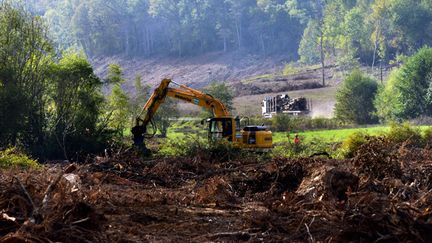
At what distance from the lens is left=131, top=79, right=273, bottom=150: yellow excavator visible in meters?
26.2

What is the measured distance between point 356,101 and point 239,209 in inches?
2243

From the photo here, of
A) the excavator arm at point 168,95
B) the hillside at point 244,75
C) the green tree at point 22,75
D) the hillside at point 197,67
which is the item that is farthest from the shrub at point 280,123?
the hillside at point 197,67

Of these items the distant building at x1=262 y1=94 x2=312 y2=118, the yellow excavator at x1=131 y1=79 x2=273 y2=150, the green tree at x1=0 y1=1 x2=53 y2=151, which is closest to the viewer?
the yellow excavator at x1=131 y1=79 x2=273 y2=150

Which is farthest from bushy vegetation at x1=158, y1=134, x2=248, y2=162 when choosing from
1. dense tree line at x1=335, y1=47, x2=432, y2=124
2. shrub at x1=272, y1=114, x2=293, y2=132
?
dense tree line at x1=335, y1=47, x2=432, y2=124

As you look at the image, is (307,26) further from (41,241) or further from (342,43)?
(41,241)

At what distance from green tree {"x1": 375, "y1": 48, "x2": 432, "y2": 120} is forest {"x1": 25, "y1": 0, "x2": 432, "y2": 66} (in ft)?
137

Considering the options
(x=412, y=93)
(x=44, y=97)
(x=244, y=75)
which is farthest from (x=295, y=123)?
(x=244, y=75)

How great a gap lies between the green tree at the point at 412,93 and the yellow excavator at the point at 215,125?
3920 centimetres

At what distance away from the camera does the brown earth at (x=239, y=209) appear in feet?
27.9

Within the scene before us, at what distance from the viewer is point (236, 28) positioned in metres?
135

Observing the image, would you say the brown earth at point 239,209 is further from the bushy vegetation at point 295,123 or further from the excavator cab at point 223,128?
the bushy vegetation at point 295,123

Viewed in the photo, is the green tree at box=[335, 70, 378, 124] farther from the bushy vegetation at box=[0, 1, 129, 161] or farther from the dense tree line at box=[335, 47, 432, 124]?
the bushy vegetation at box=[0, 1, 129, 161]

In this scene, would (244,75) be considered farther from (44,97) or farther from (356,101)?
(44,97)

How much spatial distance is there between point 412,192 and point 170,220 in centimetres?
402
